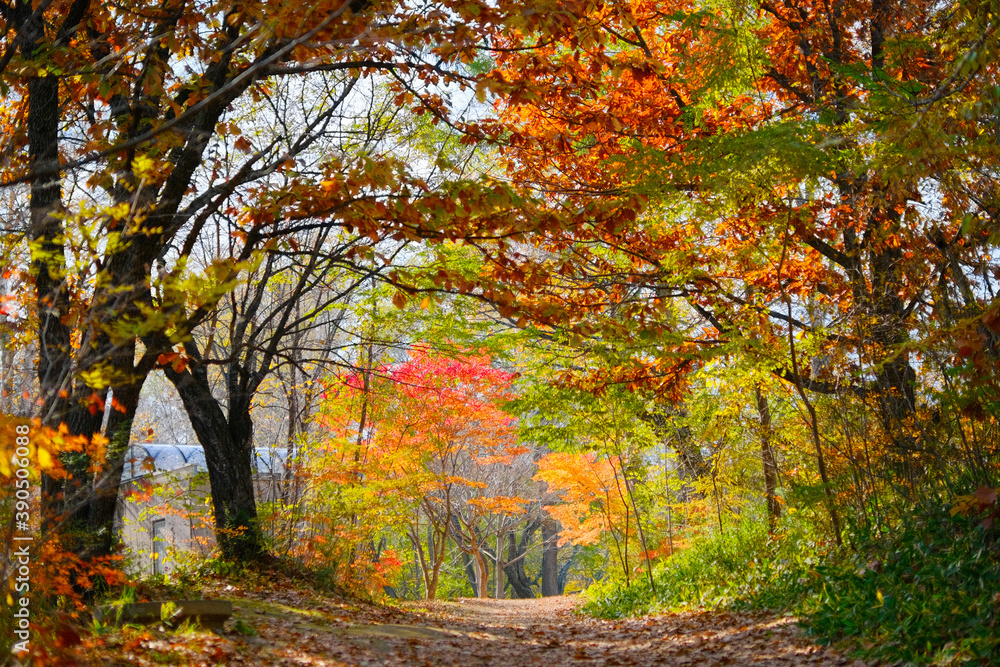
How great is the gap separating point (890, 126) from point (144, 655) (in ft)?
18.7

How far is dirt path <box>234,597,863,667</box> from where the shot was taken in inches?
237

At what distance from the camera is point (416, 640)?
7.43 metres

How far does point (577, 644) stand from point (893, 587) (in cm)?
373

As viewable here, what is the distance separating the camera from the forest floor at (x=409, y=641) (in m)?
5.09

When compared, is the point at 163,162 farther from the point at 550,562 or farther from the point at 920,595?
the point at 550,562

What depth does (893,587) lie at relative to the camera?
219 inches

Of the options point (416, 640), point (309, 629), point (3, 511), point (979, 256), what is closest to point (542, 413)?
point (416, 640)

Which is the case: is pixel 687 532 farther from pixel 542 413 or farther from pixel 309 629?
pixel 309 629

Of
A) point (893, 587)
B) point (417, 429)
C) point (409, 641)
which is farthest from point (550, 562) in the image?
point (893, 587)

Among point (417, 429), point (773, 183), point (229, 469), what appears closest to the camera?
point (773, 183)

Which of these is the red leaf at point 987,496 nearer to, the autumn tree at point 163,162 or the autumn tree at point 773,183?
the autumn tree at point 773,183

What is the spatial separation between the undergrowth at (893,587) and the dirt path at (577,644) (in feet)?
0.93

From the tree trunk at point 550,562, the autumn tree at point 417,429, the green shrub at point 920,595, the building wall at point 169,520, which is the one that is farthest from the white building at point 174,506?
the tree trunk at point 550,562

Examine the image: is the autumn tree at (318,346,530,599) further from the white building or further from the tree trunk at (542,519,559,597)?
→ the tree trunk at (542,519,559,597)
